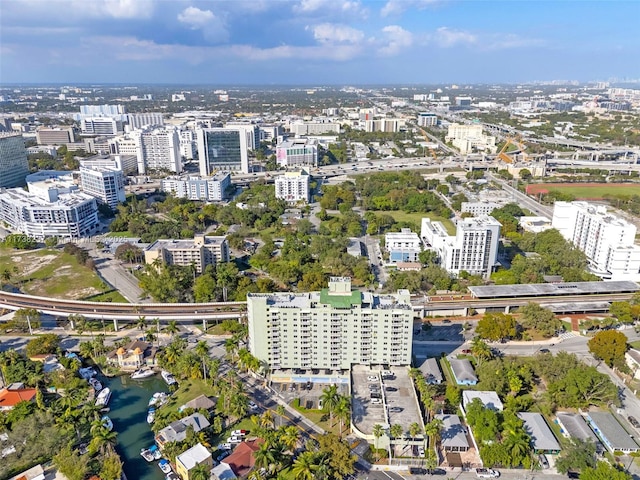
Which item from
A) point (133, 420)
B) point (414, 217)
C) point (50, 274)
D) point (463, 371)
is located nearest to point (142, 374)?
point (133, 420)

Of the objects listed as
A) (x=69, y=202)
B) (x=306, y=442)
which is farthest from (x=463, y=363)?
(x=69, y=202)

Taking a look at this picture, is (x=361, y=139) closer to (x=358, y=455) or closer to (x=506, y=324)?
(x=506, y=324)

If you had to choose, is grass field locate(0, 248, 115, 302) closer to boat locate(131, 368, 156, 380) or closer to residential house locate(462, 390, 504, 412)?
boat locate(131, 368, 156, 380)

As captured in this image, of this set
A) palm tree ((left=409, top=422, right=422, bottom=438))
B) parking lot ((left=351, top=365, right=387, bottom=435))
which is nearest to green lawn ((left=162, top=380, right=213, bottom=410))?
parking lot ((left=351, top=365, right=387, bottom=435))

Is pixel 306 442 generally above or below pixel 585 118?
below

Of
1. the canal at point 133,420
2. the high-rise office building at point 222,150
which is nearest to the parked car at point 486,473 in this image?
the canal at point 133,420

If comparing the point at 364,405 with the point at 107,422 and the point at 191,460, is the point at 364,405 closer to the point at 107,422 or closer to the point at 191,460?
the point at 191,460

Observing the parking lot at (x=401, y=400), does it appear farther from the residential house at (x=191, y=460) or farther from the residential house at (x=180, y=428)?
the residential house at (x=180, y=428)
